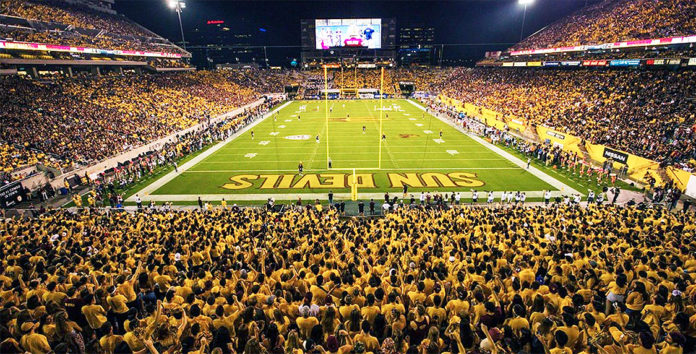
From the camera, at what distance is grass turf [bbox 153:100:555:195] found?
828 inches

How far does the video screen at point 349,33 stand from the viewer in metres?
76.9

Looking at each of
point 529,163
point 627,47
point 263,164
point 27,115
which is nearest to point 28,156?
point 27,115

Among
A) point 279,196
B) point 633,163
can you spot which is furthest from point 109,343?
point 633,163

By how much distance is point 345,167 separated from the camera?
2447 centimetres

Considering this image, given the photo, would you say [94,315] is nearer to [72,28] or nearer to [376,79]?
[72,28]

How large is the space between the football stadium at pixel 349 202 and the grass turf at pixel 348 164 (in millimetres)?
273

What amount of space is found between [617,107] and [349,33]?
60327 mm

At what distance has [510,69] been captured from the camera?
56.5 metres

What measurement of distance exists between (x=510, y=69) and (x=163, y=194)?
55470mm

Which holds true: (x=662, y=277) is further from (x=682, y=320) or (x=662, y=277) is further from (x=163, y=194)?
(x=163, y=194)

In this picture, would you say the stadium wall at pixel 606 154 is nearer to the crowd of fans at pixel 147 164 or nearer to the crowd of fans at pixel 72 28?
the crowd of fans at pixel 147 164

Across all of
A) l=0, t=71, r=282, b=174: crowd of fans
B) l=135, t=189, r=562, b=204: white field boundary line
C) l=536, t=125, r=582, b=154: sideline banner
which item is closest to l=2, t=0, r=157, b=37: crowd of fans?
l=0, t=71, r=282, b=174: crowd of fans

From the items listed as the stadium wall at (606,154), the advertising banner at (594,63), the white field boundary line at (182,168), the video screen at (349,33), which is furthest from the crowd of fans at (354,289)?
the video screen at (349,33)

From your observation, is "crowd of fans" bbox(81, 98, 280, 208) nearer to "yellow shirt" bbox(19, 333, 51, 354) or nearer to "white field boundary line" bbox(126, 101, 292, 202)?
"white field boundary line" bbox(126, 101, 292, 202)
